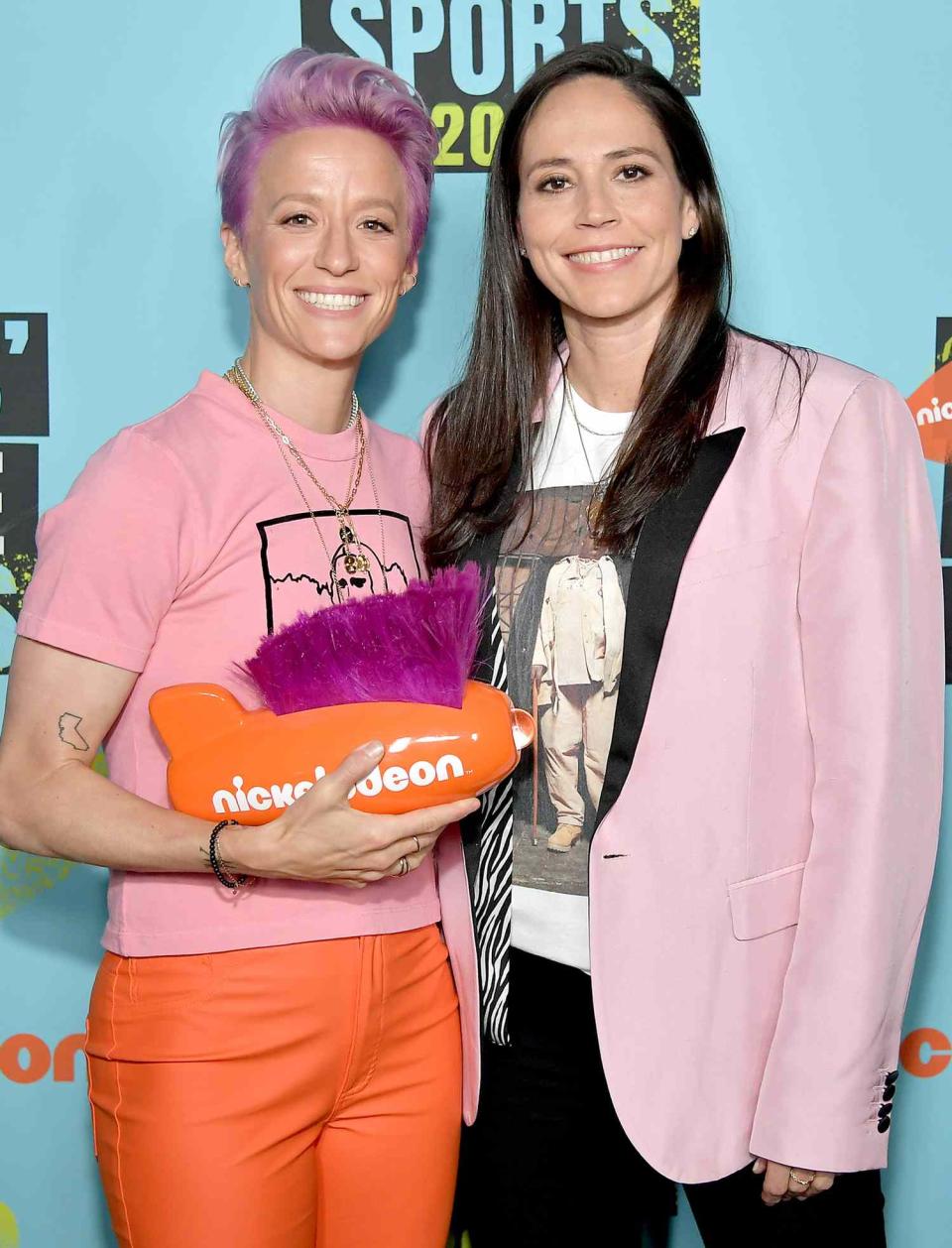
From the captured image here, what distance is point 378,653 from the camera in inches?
43.0

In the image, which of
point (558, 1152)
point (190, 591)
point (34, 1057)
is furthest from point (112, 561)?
point (34, 1057)

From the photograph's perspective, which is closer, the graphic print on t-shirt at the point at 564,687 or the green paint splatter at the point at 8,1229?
the graphic print on t-shirt at the point at 564,687

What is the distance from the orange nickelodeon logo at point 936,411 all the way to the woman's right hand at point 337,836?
0.99 metres

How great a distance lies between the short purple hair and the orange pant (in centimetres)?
83

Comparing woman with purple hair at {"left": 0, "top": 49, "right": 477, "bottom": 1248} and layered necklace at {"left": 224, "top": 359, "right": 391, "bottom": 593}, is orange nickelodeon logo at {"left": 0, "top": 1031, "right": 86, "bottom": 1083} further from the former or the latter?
layered necklace at {"left": 224, "top": 359, "right": 391, "bottom": 593}

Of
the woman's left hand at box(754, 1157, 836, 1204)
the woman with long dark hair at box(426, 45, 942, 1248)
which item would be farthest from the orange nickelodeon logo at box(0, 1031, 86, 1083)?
the woman's left hand at box(754, 1157, 836, 1204)

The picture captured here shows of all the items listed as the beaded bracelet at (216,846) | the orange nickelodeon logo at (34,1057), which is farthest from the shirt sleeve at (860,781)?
the orange nickelodeon logo at (34,1057)

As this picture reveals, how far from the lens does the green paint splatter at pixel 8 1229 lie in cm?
185

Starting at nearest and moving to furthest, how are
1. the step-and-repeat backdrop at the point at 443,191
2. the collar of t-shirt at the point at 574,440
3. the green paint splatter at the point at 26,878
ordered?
the collar of t-shirt at the point at 574,440 → the step-and-repeat backdrop at the point at 443,191 → the green paint splatter at the point at 26,878

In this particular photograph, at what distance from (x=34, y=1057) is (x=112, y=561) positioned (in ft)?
3.31

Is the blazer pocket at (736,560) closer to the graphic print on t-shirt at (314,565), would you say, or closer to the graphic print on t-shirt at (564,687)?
the graphic print on t-shirt at (564,687)

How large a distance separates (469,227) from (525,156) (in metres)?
0.34

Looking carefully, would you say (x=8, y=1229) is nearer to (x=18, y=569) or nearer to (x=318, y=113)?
(x=18, y=569)

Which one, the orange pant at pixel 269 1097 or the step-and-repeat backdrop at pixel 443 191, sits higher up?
the step-and-repeat backdrop at pixel 443 191
